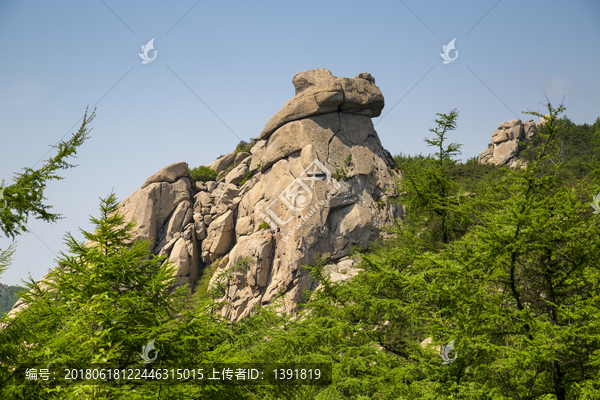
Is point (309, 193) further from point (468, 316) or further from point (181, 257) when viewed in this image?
point (468, 316)

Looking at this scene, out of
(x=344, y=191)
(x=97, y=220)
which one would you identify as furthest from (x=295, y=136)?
(x=97, y=220)

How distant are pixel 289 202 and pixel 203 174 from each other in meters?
13.0

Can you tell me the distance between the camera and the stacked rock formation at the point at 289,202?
87.0 feet

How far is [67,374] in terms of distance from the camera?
4258mm

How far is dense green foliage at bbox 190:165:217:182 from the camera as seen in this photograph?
36.6m

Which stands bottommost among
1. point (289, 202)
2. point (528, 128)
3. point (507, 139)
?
point (289, 202)

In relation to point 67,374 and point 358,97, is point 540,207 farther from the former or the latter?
point 358,97

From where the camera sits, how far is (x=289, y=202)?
91.3 ft

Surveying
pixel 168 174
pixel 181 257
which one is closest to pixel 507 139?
pixel 168 174

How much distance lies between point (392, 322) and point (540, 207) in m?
3.91

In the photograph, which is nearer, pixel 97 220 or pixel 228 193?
pixel 97 220

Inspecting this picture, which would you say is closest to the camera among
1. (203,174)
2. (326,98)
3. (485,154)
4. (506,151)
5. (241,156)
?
(326,98)

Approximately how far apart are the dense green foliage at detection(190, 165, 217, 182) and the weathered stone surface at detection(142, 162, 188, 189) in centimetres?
258

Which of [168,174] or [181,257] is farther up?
[168,174]
